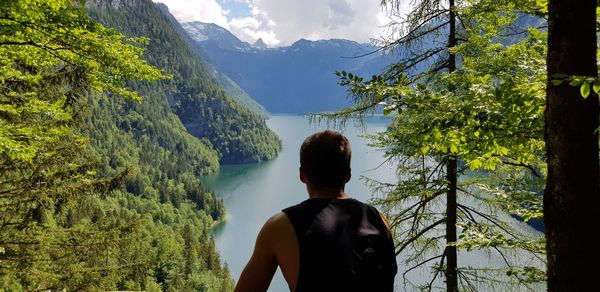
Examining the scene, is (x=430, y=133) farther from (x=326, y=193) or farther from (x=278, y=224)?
(x=278, y=224)

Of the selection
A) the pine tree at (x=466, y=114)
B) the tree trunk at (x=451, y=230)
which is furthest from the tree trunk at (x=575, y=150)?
the tree trunk at (x=451, y=230)

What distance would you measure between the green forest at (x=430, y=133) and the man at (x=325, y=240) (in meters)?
1.19

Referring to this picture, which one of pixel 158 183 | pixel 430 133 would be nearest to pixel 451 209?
pixel 430 133

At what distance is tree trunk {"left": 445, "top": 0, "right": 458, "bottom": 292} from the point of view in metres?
7.77

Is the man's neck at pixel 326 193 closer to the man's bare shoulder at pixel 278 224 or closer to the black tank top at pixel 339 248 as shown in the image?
the black tank top at pixel 339 248

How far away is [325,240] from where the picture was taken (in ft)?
5.79

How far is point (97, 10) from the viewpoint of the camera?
187 metres

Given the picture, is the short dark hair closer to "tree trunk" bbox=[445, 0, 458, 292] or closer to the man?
the man

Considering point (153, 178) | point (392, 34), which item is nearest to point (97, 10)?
point (153, 178)

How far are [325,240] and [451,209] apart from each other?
22.9 feet

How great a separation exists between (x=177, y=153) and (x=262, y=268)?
527ft

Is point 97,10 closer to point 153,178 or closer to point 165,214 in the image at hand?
point 153,178

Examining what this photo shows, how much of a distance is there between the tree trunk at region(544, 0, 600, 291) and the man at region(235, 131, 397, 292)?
1161 millimetres

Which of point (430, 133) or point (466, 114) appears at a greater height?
point (466, 114)
